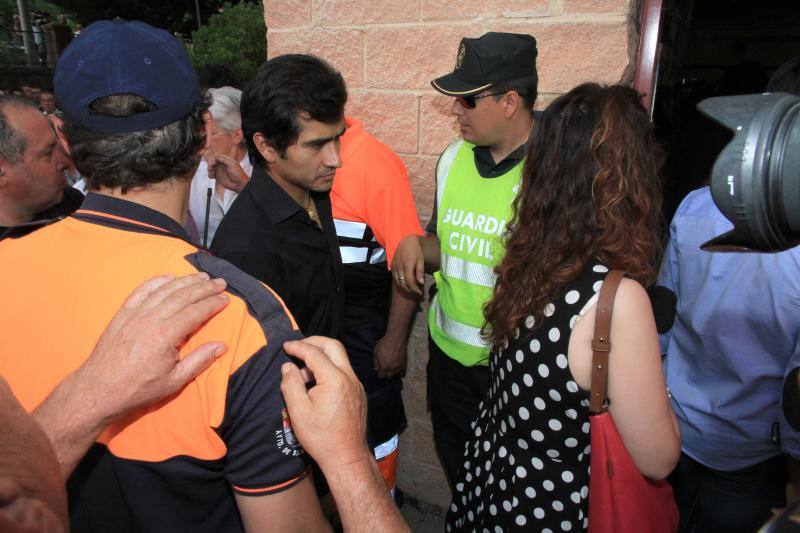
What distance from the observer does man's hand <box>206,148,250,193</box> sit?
2.71 m

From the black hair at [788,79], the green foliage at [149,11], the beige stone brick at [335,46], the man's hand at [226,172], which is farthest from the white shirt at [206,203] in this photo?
the green foliage at [149,11]

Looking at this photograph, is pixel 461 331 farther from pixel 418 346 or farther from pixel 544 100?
pixel 544 100

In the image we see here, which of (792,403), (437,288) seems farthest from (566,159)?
(437,288)

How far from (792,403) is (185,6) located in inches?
884

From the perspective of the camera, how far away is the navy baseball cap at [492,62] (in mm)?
2111

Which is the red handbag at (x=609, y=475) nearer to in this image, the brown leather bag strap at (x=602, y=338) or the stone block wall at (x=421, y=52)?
the brown leather bag strap at (x=602, y=338)

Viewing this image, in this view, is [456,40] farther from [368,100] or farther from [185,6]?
[185,6]

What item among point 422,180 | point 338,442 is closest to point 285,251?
point 422,180

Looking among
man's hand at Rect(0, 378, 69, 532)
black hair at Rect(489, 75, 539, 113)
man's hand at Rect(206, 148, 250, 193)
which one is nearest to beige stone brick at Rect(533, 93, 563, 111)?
black hair at Rect(489, 75, 539, 113)

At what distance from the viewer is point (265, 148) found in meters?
2.09

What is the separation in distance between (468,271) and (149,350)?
1.44 m

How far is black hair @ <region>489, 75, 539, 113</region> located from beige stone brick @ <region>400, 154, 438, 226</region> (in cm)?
55

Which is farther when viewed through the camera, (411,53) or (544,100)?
(411,53)

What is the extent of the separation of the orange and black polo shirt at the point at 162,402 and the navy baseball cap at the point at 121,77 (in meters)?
0.26
